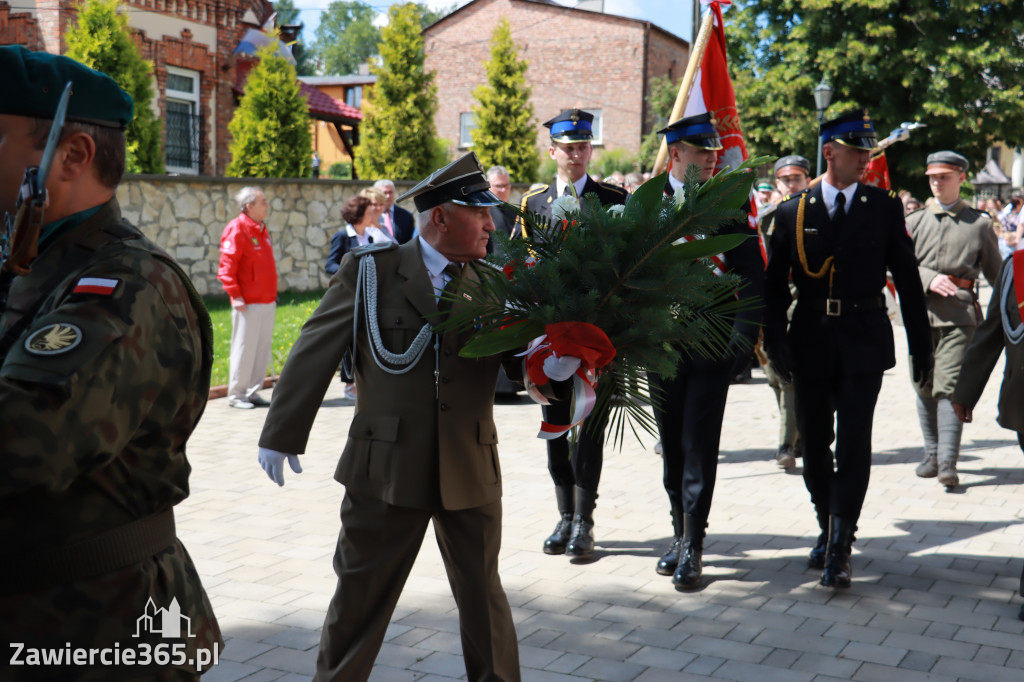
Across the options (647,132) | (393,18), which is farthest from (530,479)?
(647,132)

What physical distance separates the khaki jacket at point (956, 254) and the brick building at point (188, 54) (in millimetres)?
15701

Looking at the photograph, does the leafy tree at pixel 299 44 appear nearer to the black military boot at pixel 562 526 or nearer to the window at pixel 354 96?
the window at pixel 354 96

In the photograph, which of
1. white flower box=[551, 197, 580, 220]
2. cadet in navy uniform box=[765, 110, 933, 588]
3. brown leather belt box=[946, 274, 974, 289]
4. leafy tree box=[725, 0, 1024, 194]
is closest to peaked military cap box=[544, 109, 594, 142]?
cadet in navy uniform box=[765, 110, 933, 588]

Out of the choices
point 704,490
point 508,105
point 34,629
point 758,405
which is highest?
point 508,105

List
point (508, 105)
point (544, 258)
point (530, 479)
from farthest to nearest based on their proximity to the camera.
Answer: point (508, 105) → point (530, 479) → point (544, 258)

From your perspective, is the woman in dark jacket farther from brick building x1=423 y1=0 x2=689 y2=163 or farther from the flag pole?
brick building x1=423 y1=0 x2=689 y2=163

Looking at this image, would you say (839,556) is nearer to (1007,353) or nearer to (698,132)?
(1007,353)

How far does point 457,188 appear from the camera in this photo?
3.38m

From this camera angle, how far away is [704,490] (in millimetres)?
5191

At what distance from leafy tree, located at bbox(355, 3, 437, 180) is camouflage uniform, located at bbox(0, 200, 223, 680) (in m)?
22.2

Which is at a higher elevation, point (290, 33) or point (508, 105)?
point (290, 33)

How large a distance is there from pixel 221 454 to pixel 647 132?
112 feet

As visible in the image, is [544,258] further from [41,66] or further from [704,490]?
[704,490]

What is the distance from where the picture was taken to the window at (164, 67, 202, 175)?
66.1 ft
